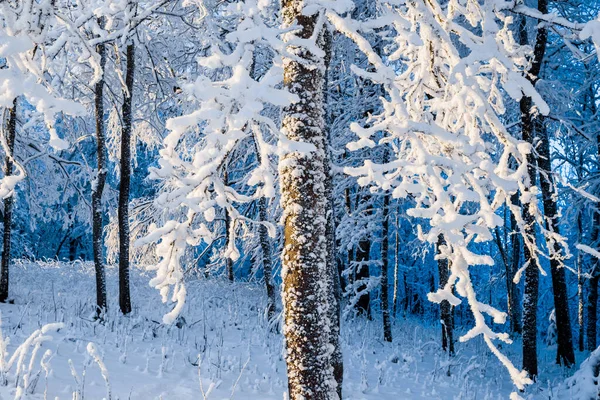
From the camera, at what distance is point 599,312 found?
892 inches

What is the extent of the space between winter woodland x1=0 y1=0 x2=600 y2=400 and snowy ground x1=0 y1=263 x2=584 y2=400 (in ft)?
0.20

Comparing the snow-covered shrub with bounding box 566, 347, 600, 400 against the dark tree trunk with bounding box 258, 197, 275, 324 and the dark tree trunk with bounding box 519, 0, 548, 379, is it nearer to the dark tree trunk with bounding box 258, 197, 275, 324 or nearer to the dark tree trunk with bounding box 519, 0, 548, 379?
the dark tree trunk with bounding box 519, 0, 548, 379

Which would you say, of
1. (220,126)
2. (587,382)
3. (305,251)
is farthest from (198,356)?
(587,382)

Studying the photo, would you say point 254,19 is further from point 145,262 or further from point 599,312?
Result: point 599,312

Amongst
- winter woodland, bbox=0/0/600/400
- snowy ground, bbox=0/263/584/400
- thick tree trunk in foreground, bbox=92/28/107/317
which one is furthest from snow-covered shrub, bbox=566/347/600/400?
thick tree trunk in foreground, bbox=92/28/107/317

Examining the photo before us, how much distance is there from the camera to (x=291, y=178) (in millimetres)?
3490

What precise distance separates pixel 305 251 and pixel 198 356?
3998 millimetres

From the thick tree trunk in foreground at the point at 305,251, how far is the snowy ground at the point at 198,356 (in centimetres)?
114

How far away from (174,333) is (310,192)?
6.41 m

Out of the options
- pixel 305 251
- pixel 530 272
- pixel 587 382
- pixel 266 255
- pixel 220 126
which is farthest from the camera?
pixel 266 255

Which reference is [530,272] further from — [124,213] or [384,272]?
[124,213]

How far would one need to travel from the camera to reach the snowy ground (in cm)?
554

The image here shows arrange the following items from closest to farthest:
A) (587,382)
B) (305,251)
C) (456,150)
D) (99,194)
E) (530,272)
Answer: (456,150) → (305,251) → (587,382) → (530,272) → (99,194)

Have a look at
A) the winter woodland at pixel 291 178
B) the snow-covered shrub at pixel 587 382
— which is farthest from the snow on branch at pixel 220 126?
the snow-covered shrub at pixel 587 382
